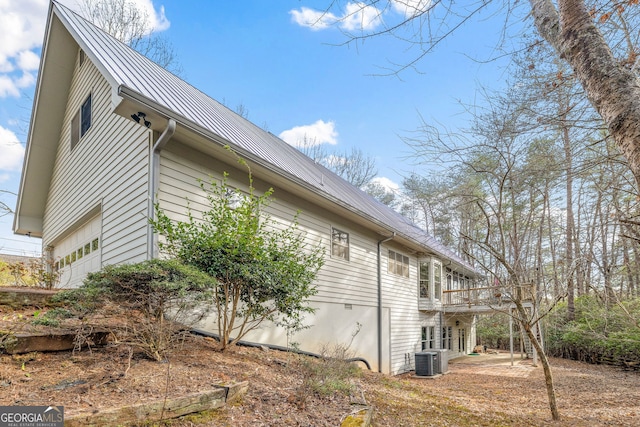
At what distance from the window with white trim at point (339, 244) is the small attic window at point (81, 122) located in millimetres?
6255

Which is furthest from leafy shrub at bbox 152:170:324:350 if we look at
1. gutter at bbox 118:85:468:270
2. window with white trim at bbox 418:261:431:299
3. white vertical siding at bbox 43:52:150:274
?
window with white trim at bbox 418:261:431:299

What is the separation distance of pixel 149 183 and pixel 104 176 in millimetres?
2296

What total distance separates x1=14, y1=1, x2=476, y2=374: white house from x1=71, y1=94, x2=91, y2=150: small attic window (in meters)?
0.04

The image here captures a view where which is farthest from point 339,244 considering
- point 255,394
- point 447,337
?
point 447,337

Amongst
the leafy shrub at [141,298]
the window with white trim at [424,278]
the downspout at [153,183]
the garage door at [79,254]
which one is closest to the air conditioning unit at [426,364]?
the window with white trim at [424,278]

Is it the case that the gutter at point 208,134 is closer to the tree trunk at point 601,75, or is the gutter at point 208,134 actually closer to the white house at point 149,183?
the white house at point 149,183

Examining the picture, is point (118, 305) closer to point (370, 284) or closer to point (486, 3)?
point (486, 3)

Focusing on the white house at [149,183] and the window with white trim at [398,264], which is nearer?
the white house at [149,183]

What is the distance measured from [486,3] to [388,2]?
790 mm

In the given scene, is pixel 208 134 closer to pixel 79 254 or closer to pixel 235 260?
pixel 235 260

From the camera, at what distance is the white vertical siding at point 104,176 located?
6449mm

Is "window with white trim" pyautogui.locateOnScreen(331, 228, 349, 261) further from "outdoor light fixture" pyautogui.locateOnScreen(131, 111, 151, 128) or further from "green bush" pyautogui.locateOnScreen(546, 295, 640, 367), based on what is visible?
"green bush" pyautogui.locateOnScreen(546, 295, 640, 367)

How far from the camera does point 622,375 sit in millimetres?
12727

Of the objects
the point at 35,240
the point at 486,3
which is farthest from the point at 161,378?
the point at 35,240
